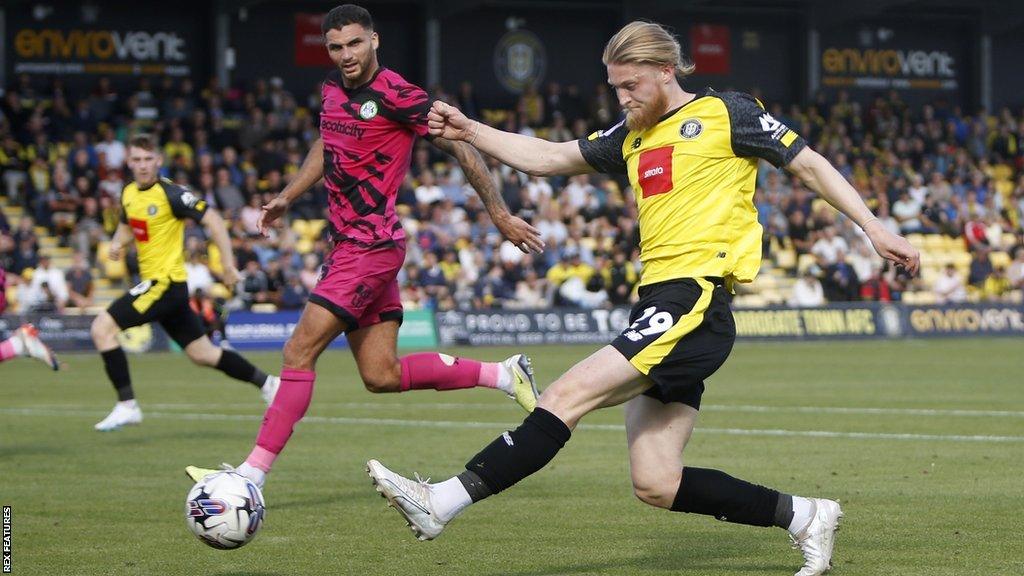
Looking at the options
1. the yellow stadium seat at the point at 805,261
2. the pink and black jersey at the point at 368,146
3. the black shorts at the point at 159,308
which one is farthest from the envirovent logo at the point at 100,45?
the pink and black jersey at the point at 368,146

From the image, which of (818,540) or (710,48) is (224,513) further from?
(710,48)

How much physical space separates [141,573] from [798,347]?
22.7 metres

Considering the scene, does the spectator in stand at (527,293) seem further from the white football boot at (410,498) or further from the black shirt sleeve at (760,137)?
the white football boot at (410,498)

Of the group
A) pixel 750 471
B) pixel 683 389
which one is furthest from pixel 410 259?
pixel 683 389

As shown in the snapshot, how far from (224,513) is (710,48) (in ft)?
123

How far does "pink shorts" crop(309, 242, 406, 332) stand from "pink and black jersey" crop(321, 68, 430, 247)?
0.24 ft

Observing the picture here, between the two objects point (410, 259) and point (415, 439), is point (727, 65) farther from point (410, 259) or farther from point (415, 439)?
point (415, 439)

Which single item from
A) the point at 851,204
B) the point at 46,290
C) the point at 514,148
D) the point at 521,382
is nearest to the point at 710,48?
the point at 46,290

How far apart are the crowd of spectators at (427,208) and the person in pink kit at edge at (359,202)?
1861 centimetres

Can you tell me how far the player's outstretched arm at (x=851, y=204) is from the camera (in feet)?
20.2

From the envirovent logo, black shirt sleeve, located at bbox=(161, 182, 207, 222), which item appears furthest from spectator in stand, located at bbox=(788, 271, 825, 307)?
black shirt sleeve, located at bbox=(161, 182, 207, 222)

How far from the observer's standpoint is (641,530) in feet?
27.5

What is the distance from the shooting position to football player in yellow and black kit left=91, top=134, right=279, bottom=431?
44.6ft

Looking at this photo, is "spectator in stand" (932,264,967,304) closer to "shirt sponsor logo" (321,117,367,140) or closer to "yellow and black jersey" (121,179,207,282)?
"yellow and black jersey" (121,179,207,282)
